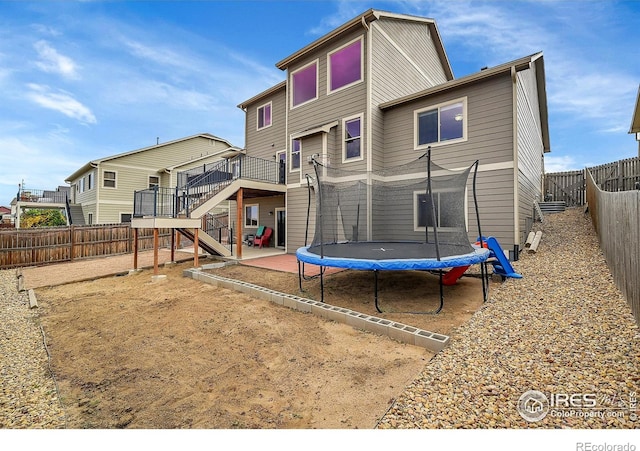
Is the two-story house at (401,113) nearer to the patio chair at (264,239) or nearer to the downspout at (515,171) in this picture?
the downspout at (515,171)

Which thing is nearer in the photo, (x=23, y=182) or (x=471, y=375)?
(x=471, y=375)

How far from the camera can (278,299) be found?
504 centimetres

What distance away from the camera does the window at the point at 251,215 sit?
13742 millimetres

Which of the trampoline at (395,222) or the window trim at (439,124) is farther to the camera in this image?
the window trim at (439,124)

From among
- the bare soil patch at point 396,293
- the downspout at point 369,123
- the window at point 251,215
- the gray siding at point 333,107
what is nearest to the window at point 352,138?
the gray siding at point 333,107

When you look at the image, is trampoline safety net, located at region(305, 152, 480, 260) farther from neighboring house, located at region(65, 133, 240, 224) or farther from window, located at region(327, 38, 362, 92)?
neighboring house, located at region(65, 133, 240, 224)

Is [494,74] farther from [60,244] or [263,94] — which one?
[60,244]

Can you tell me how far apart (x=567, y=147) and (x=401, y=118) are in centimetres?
1276

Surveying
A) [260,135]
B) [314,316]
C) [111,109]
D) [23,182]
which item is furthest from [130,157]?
[314,316]

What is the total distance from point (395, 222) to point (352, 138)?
125 inches

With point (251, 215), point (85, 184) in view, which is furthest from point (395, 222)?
point (85, 184)

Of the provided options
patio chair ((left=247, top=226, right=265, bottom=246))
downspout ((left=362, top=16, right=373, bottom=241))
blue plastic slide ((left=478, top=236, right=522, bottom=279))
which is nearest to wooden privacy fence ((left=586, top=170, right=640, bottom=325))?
blue plastic slide ((left=478, top=236, right=522, bottom=279))

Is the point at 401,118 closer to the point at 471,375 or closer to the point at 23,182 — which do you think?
the point at 471,375

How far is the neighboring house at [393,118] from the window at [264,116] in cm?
9
